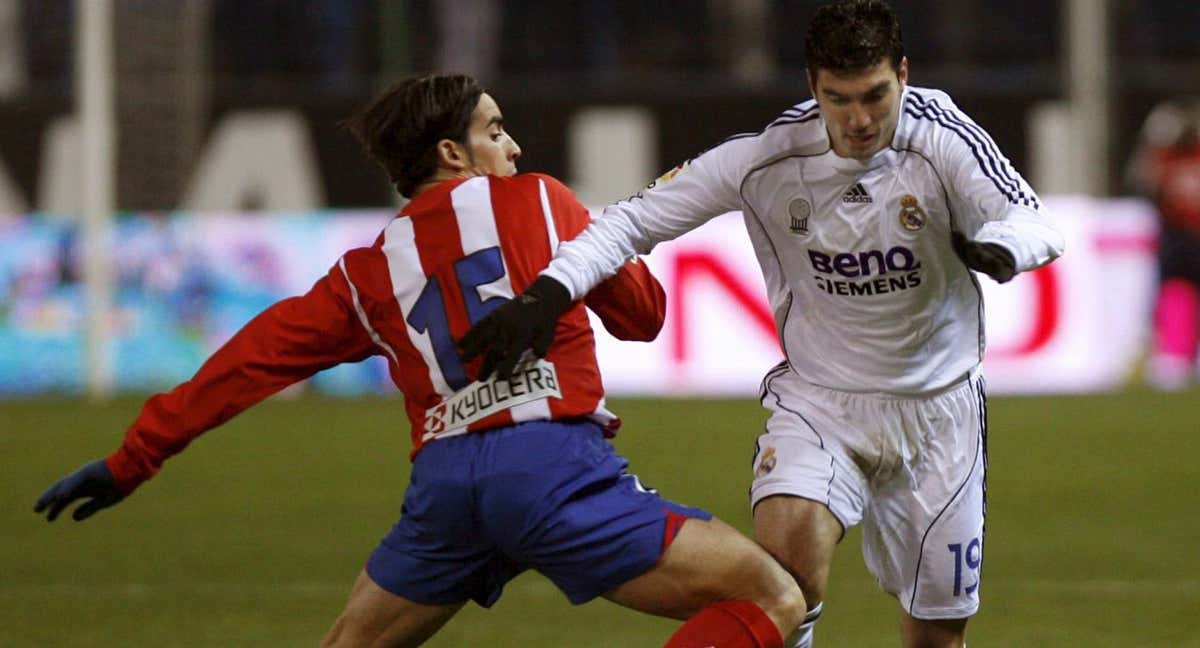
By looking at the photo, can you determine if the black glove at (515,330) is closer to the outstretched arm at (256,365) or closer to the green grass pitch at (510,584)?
the outstretched arm at (256,365)

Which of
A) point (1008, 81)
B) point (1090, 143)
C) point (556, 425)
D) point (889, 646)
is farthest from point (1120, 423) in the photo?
point (556, 425)

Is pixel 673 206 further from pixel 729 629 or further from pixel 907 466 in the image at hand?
pixel 729 629

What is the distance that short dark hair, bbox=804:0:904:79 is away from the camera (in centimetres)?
414

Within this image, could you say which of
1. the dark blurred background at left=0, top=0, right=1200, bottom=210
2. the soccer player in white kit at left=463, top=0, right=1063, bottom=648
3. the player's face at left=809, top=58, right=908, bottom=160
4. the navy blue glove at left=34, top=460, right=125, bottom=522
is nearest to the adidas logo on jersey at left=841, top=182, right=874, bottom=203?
the soccer player in white kit at left=463, top=0, right=1063, bottom=648

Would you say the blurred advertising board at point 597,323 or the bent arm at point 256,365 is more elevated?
the bent arm at point 256,365

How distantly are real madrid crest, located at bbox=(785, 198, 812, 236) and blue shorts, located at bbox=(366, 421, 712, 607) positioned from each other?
0.86 meters

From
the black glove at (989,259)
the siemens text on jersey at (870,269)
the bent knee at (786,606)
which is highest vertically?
the black glove at (989,259)

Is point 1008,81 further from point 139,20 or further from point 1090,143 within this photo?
point 139,20

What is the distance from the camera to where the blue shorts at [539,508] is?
3.73 meters

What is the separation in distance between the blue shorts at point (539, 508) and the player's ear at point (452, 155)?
22.4 inches

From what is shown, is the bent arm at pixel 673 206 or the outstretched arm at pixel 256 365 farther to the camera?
the bent arm at pixel 673 206

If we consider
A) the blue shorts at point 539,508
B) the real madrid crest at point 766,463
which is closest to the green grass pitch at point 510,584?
the real madrid crest at point 766,463

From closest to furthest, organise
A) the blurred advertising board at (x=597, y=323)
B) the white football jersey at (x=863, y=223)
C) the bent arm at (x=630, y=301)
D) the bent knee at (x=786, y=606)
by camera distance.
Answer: the bent knee at (x=786, y=606)
the bent arm at (x=630, y=301)
the white football jersey at (x=863, y=223)
the blurred advertising board at (x=597, y=323)

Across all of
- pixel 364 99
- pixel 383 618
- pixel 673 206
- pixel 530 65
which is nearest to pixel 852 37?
pixel 673 206
